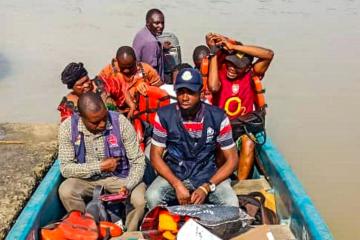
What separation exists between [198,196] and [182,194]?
0.35 feet

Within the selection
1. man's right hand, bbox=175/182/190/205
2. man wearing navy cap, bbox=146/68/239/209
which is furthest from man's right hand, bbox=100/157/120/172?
man's right hand, bbox=175/182/190/205

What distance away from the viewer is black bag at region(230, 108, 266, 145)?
518 cm

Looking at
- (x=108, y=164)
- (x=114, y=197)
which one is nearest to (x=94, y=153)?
(x=108, y=164)

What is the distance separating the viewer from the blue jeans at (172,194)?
4.38 metres

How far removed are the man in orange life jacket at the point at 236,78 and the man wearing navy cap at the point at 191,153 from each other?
0.78m

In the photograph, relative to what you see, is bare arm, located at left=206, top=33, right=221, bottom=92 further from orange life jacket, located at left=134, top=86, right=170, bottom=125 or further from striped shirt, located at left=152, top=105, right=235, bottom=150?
striped shirt, located at left=152, top=105, right=235, bottom=150

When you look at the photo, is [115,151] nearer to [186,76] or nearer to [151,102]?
[186,76]

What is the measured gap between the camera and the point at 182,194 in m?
4.31

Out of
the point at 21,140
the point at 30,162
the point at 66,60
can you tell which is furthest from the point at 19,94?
the point at 30,162

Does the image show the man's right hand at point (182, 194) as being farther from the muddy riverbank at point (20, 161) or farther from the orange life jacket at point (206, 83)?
the muddy riverbank at point (20, 161)

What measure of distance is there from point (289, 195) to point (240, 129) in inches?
35.4

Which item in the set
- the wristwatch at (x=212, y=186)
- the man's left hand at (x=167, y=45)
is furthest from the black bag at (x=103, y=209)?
the man's left hand at (x=167, y=45)

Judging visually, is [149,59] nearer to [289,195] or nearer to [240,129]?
[240,129]

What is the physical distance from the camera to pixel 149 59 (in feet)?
22.5
